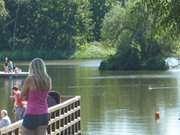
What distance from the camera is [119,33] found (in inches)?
2788

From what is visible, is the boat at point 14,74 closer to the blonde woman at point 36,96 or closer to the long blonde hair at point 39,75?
the blonde woman at point 36,96

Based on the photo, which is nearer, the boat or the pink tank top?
the pink tank top

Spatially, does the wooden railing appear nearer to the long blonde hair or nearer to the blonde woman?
the blonde woman

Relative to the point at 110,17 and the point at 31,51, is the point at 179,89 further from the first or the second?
the point at 31,51

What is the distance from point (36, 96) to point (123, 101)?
1083 inches

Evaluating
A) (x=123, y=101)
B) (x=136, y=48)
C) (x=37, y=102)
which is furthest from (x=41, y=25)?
(x=37, y=102)

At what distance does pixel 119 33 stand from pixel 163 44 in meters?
5.37

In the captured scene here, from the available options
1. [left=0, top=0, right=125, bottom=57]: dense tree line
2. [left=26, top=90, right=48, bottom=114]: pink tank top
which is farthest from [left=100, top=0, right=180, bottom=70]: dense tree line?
[left=26, top=90, right=48, bottom=114]: pink tank top

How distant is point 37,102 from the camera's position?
31.5 ft

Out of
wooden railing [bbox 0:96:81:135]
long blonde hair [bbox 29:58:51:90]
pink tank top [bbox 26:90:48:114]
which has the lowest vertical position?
wooden railing [bbox 0:96:81:135]

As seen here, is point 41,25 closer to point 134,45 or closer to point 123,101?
point 134,45

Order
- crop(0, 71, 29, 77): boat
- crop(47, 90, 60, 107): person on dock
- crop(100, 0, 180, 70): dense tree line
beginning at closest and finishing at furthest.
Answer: crop(47, 90, 60, 107): person on dock, crop(0, 71, 29, 77): boat, crop(100, 0, 180, 70): dense tree line

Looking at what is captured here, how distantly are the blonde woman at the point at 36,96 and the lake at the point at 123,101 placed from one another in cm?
1432

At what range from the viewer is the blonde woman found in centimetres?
947
